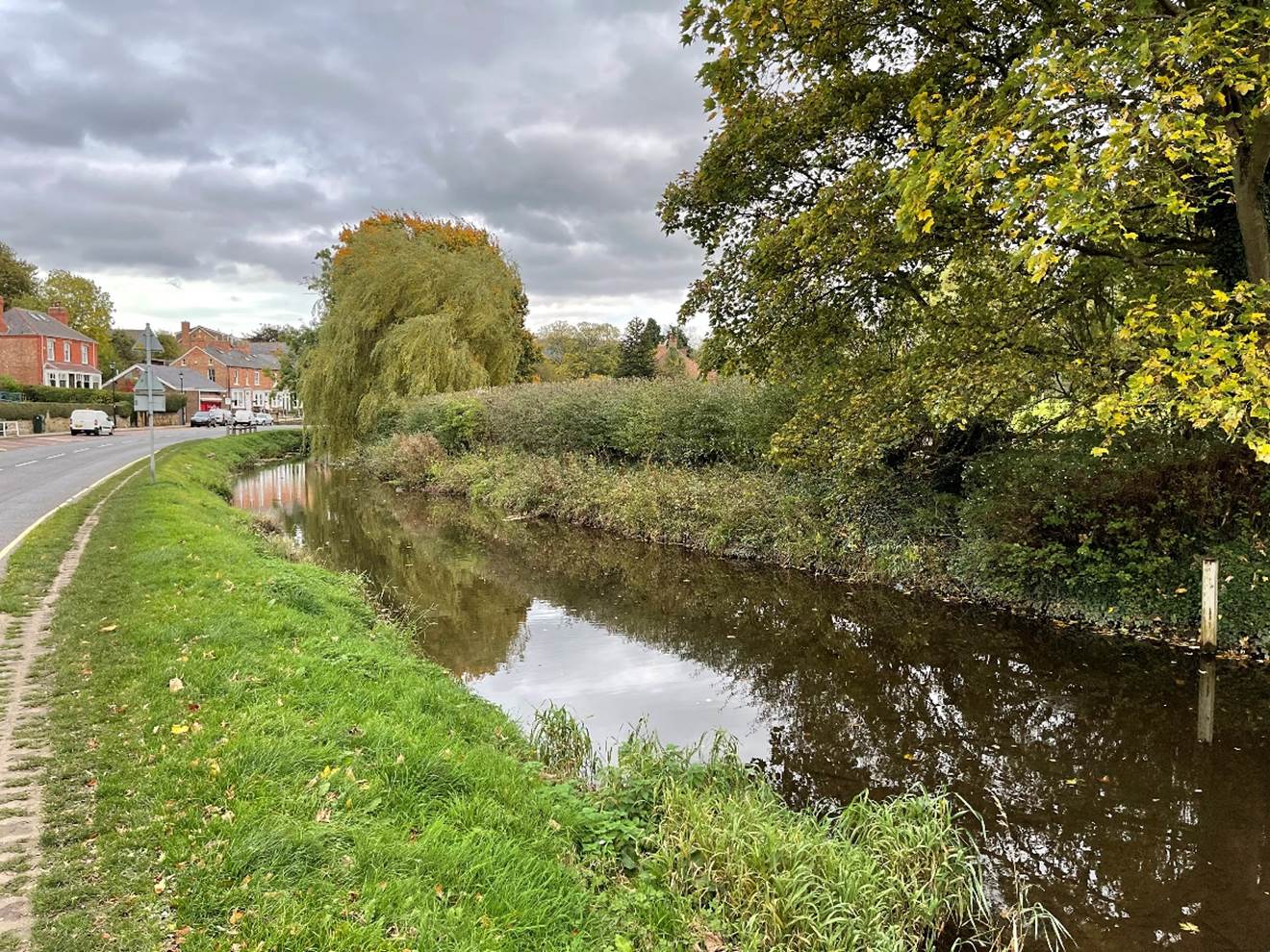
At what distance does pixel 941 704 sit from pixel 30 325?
6729cm

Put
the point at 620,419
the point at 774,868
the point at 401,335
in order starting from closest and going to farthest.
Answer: the point at 774,868, the point at 620,419, the point at 401,335

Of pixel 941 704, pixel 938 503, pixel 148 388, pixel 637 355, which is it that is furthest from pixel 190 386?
pixel 941 704

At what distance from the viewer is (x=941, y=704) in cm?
763

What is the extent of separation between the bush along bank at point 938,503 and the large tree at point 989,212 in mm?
1226

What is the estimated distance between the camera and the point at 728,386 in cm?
1755

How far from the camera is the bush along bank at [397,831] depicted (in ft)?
10.5

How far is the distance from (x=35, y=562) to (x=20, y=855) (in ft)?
25.5

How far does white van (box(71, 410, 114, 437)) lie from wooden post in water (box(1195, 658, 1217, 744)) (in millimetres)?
48964

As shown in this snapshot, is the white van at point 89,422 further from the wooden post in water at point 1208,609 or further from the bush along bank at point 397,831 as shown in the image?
the wooden post in water at point 1208,609

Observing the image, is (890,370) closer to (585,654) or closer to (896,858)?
(585,654)

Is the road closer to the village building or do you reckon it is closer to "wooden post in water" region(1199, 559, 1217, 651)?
"wooden post in water" region(1199, 559, 1217, 651)

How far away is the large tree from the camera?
235 inches

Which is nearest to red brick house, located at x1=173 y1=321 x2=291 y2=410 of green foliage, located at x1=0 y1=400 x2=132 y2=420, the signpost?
green foliage, located at x1=0 y1=400 x2=132 y2=420

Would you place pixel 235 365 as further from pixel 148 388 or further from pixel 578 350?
pixel 148 388
